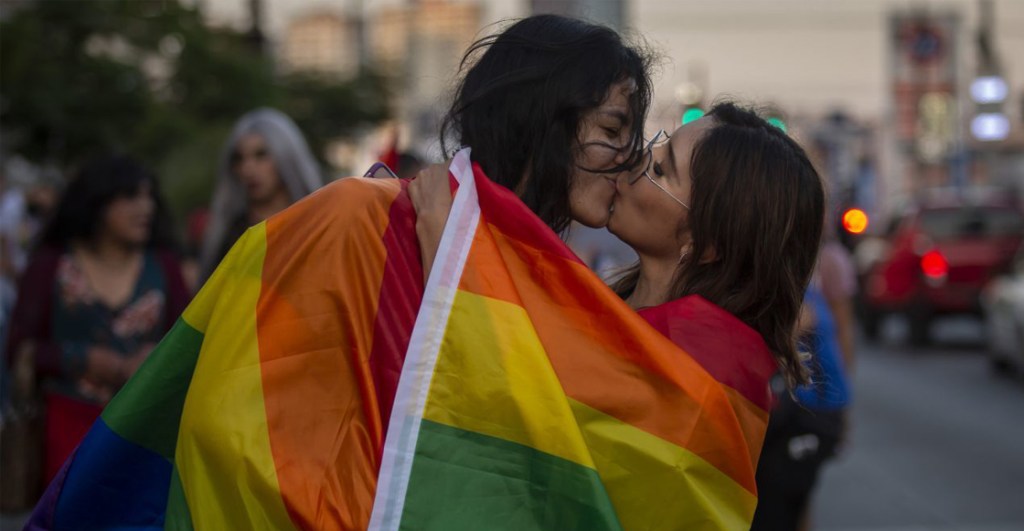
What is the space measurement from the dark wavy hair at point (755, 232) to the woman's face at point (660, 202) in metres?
0.02

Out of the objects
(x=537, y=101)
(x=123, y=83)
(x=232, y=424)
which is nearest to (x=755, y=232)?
(x=537, y=101)

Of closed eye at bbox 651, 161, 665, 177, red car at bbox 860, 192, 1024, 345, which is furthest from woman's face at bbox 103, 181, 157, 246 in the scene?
red car at bbox 860, 192, 1024, 345

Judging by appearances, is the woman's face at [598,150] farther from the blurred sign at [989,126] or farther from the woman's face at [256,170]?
the blurred sign at [989,126]

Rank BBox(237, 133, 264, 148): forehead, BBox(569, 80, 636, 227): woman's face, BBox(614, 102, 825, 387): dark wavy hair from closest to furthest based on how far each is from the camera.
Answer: BBox(569, 80, 636, 227): woman's face, BBox(614, 102, 825, 387): dark wavy hair, BBox(237, 133, 264, 148): forehead

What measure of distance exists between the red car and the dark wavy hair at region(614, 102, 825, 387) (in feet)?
52.2

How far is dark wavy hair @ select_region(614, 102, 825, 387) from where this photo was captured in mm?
2887

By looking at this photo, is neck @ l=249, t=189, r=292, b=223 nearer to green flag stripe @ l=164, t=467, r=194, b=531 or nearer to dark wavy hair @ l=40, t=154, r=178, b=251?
dark wavy hair @ l=40, t=154, r=178, b=251

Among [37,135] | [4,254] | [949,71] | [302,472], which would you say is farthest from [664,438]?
[949,71]

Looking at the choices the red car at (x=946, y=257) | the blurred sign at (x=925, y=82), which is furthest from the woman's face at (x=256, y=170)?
the blurred sign at (x=925, y=82)

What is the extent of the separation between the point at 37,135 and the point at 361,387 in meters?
15.8

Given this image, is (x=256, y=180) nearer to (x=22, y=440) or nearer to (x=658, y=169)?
(x=22, y=440)

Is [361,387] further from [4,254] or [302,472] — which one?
[4,254]

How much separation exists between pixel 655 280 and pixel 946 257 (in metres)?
16.3

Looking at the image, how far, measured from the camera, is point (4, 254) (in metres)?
12.2
